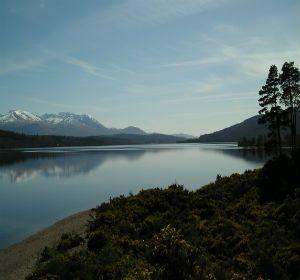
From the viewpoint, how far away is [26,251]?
1064 inches

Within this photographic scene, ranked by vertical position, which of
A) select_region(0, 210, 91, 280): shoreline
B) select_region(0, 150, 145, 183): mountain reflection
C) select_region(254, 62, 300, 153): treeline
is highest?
select_region(254, 62, 300, 153): treeline

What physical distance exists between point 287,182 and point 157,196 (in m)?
10.2

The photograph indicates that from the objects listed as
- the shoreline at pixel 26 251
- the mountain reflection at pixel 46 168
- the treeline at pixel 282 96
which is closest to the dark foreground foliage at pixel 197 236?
the shoreline at pixel 26 251

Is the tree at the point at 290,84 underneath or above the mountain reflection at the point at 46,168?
above

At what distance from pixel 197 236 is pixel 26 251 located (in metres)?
13.1

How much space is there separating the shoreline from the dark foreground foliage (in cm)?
181

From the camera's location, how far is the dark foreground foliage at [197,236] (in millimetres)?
15555

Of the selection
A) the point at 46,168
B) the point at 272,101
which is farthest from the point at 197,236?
the point at 46,168

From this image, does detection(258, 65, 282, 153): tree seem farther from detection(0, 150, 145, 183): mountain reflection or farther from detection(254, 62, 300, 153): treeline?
detection(0, 150, 145, 183): mountain reflection

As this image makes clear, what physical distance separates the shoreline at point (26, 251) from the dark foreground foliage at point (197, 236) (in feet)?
5.92

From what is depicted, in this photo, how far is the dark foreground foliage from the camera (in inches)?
612

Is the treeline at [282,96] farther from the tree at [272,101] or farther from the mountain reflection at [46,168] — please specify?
the mountain reflection at [46,168]

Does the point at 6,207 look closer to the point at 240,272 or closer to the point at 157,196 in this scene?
the point at 157,196

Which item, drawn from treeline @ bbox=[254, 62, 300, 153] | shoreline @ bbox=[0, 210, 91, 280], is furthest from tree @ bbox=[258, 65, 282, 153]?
shoreline @ bbox=[0, 210, 91, 280]
